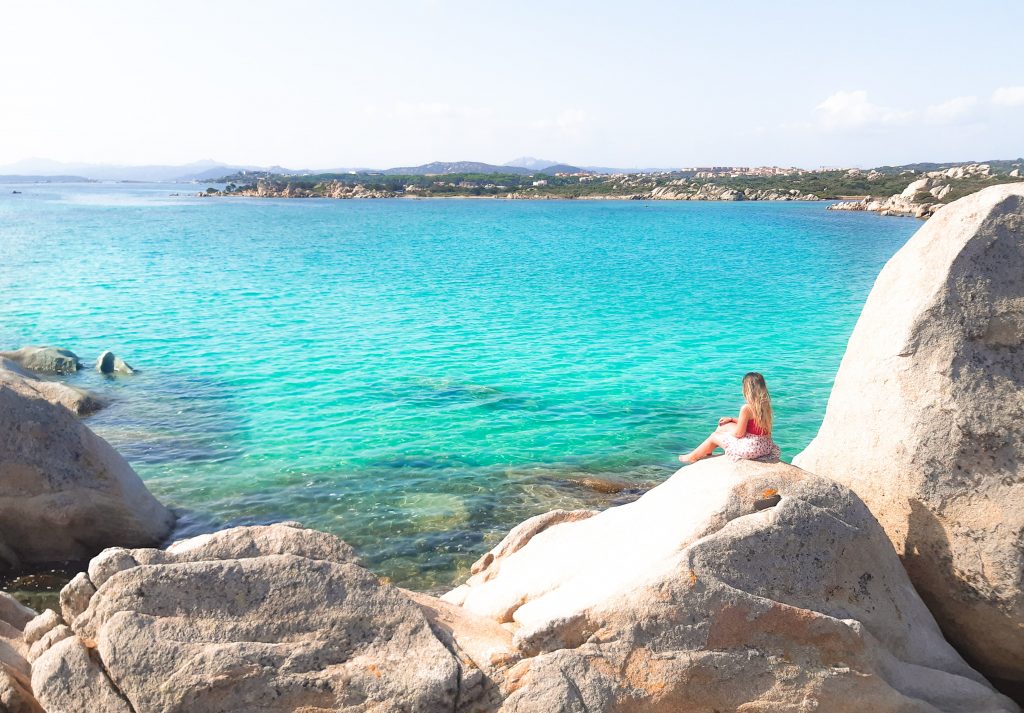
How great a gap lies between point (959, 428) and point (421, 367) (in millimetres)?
19672

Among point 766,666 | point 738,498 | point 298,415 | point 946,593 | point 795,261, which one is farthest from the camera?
point 795,261

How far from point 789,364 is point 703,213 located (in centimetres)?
11419

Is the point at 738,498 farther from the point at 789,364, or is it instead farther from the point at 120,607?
the point at 789,364

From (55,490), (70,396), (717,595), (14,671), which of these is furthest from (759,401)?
(70,396)

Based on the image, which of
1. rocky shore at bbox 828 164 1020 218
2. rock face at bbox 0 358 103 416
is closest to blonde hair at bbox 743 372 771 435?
rock face at bbox 0 358 103 416

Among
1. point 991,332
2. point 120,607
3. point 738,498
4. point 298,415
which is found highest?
point 991,332

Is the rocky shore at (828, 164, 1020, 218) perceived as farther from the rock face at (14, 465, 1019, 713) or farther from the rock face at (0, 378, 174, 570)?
the rock face at (0, 378, 174, 570)

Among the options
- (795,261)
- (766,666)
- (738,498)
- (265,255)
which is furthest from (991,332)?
(265,255)

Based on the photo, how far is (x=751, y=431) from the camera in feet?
32.3

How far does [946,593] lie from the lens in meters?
9.13

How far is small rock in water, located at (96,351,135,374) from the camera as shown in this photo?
86.1 feet

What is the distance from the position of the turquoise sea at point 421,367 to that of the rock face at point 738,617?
17.8ft

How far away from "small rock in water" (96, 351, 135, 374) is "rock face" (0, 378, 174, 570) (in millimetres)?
12979

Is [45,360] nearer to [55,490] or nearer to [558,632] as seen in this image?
[55,490]
